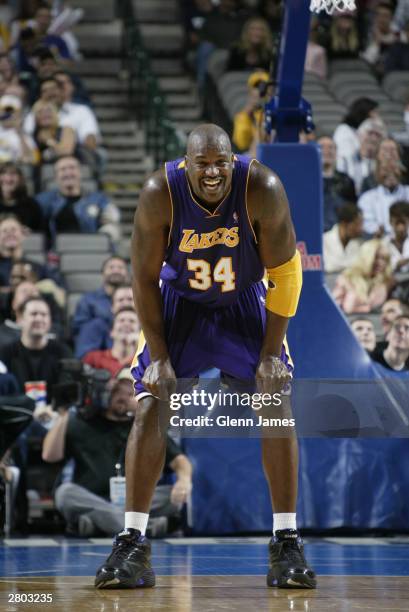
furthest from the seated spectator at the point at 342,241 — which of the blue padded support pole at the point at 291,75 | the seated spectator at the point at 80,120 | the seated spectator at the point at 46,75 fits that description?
the seated spectator at the point at 46,75

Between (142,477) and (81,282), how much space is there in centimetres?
588

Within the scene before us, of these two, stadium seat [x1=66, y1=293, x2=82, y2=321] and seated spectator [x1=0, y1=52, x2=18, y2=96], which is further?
seated spectator [x1=0, y1=52, x2=18, y2=96]

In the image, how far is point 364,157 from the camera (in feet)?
40.5

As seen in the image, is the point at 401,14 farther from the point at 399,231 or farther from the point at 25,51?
the point at 399,231

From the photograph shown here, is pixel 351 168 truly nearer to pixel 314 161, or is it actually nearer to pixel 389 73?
pixel 389 73

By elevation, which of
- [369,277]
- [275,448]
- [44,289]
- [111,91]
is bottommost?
[275,448]

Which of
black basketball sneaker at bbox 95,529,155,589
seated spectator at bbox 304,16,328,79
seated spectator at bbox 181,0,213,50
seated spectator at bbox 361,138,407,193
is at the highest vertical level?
seated spectator at bbox 181,0,213,50

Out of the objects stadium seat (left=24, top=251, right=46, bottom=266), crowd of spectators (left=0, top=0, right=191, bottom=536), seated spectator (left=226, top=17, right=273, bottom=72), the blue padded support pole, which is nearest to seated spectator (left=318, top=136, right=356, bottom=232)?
crowd of spectators (left=0, top=0, right=191, bottom=536)

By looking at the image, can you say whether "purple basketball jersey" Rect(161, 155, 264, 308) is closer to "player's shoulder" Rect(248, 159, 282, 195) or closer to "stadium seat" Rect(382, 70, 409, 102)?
"player's shoulder" Rect(248, 159, 282, 195)

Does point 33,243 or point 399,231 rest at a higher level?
point 399,231

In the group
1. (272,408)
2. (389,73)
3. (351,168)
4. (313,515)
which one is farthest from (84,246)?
(272,408)

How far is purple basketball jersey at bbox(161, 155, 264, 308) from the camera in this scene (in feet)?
16.6

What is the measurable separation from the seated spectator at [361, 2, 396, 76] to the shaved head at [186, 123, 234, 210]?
35.1 ft

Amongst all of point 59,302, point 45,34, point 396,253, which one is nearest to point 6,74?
point 45,34
